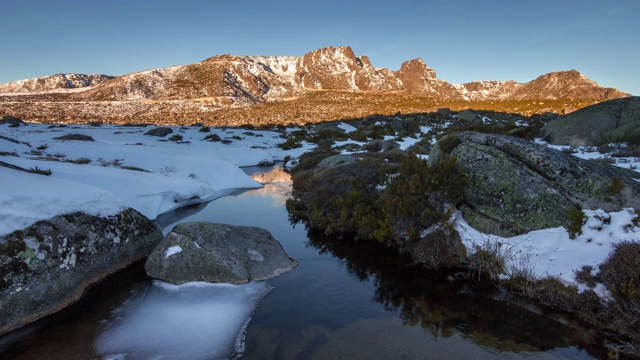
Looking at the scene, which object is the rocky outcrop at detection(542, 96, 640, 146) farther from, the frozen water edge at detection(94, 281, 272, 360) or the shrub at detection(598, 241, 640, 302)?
the frozen water edge at detection(94, 281, 272, 360)

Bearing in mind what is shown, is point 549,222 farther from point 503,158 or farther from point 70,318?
point 70,318

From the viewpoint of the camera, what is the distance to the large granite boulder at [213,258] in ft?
26.9

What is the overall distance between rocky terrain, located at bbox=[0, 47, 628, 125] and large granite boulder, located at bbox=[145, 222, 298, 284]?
56.5 metres

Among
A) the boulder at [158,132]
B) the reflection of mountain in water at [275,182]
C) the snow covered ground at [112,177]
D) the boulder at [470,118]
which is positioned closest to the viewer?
the snow covered ground at [112,177]

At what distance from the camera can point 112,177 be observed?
13.3 m

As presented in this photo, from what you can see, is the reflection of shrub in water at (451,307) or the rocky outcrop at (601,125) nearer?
the reflection of shrub in water at (451,307)

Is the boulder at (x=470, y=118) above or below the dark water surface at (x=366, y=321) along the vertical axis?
above

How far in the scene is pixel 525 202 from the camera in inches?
348

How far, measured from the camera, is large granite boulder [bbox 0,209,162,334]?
6266 mm

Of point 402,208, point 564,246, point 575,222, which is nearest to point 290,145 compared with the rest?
point 402,208

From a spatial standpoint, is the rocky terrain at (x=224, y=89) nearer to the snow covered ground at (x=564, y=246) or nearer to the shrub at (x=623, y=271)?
the snow covered ground at (x=564, y=246)

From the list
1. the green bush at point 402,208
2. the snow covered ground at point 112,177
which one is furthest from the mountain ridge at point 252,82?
the green bush at point 402,208

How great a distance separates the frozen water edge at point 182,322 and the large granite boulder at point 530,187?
638 cm

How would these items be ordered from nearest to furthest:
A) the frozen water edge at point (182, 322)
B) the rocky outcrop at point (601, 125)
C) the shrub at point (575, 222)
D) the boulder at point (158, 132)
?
1. the frozen water edge at point (182, 322)
2. the shrub at point (575, 222)
3. the rocky outcrop at point (601, 125)
4. the boulder at point (158, 132)
